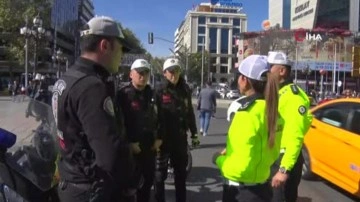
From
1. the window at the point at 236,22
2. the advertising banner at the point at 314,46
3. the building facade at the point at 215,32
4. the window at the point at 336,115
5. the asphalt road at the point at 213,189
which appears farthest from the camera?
the window at the point at 236,22

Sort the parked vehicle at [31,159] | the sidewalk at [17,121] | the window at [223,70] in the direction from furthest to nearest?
the window at [223,70], the sidewalk at [17,121], the parked vehicle at [31,159]

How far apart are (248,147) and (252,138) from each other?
61 millimetres

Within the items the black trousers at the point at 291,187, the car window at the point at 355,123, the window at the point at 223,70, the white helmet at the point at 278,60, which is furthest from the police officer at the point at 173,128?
the window at the point at 223,70

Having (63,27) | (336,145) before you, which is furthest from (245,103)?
(63,27)

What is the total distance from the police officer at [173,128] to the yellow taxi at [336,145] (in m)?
2.41

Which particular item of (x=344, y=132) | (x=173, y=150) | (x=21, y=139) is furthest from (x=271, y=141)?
(x=344, y=132)

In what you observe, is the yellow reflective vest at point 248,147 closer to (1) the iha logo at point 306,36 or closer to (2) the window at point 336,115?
(2) the window at point 336,115

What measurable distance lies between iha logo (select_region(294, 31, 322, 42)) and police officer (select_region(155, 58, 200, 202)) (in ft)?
260

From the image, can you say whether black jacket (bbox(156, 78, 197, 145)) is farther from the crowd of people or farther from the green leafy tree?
the green leafy tree

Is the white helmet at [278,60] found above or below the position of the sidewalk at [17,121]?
above

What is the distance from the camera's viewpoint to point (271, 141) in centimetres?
326

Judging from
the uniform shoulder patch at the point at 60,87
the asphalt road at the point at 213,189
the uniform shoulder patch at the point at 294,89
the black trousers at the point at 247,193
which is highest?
the uniform shoulder patch at the point at 60,87

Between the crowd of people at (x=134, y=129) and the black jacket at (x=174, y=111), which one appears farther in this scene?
the black jacket at (x=174, y=111)

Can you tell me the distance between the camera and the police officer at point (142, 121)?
193 inches
